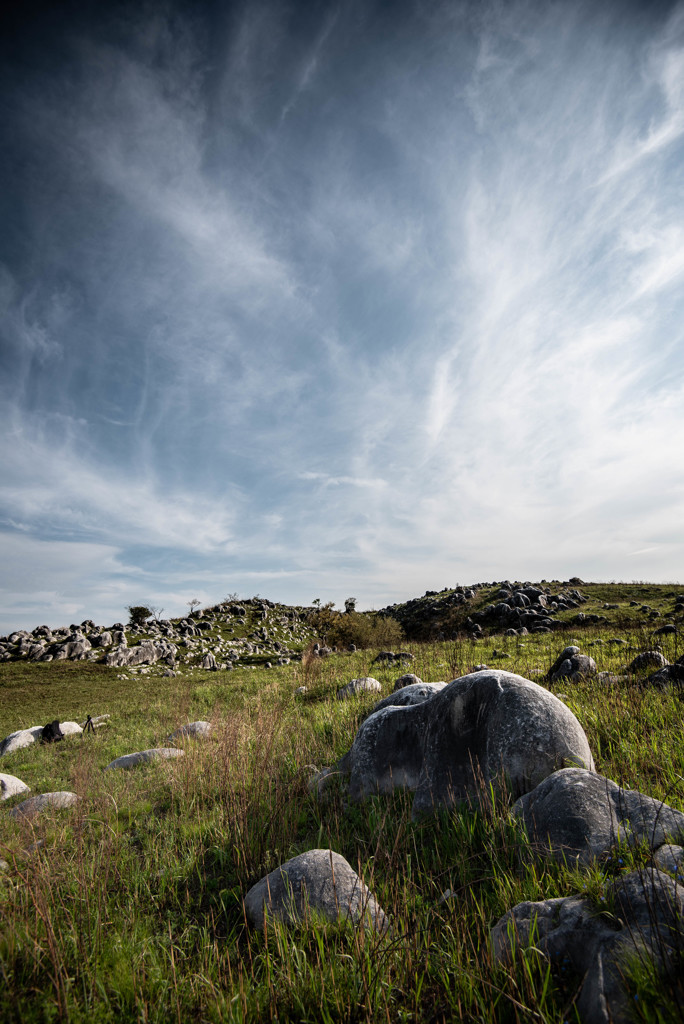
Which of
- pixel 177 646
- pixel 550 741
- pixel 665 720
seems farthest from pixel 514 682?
pixel 177 646

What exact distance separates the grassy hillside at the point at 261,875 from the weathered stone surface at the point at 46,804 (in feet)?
1.13

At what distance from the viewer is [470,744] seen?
4.82 metres

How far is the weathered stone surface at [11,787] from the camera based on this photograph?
8625mm

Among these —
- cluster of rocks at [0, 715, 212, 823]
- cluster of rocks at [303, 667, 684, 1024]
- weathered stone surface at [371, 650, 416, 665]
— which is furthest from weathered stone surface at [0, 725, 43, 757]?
cluster of rocks at [303, 667, 684, 1024]

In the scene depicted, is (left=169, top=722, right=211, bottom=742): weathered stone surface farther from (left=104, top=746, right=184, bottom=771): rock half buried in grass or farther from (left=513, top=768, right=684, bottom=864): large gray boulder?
(left=513, top=768, right=684, bottom=864): large gray boulder

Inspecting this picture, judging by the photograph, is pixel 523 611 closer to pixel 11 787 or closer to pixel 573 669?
pixel 573 669

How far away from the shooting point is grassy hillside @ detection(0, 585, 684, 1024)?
2363 mm

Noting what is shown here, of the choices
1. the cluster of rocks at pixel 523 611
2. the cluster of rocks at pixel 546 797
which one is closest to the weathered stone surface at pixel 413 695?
the cluster of rocks at pixel 546 797

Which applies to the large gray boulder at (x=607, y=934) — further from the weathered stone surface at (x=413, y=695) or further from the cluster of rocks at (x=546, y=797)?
the weathered stone surface at (x=413, y=695)

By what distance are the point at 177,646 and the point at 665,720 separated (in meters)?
37.0

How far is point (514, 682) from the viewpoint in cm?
485

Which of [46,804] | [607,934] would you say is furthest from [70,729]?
[607,934]

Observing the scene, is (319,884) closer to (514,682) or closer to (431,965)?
(431,965)

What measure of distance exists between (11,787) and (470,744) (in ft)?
31.3
